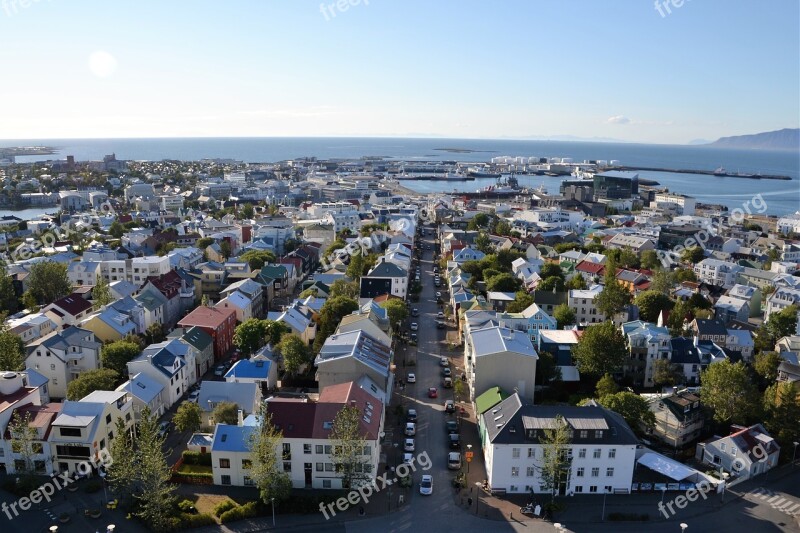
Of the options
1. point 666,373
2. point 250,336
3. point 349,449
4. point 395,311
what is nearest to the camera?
point 349,449

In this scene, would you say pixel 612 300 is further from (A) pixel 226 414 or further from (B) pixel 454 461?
(A) pixel 226 414

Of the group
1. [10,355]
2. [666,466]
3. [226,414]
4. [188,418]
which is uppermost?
[10,355]

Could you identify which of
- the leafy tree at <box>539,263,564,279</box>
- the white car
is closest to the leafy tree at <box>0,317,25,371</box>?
the white car

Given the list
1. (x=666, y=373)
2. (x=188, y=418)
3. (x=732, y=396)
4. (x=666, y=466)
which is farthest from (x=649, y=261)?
(x=188, y=418)

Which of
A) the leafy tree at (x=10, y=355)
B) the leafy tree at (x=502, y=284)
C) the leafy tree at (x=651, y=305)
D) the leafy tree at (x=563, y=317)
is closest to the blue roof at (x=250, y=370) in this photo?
the leafy tree at (x=10, y=355)

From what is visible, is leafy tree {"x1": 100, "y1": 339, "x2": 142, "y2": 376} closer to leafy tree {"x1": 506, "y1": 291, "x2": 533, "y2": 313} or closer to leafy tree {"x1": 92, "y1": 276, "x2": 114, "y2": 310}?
leafy tree {"x1": 92, "y1": 276, "x2": 114, "y2": 310}
